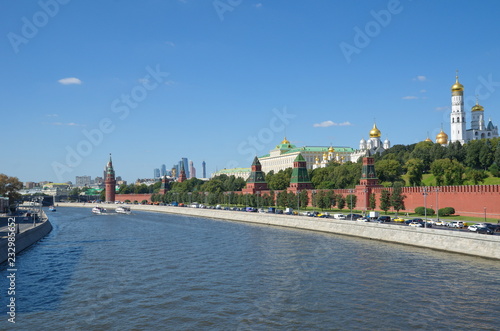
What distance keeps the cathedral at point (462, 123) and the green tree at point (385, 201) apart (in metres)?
53.2

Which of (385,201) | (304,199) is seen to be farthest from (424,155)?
(385,201)

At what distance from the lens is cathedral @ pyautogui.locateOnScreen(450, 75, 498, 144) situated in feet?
333

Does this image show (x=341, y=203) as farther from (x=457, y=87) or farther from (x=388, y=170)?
(x=457, y=87)

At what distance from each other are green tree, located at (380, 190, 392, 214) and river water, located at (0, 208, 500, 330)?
20.9 metres

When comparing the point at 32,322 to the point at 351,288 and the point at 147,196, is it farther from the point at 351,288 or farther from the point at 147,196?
the point at 147,196

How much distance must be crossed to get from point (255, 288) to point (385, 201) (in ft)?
122

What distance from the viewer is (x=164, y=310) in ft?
60.9

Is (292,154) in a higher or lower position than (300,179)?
higher

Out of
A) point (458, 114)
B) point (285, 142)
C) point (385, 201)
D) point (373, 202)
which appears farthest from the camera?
point (285, 142)

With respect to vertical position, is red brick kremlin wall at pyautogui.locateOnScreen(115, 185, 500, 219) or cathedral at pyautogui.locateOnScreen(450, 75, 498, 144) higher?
cathedral at pyautogui.locateOnScreen(450, 75, 498, 144)

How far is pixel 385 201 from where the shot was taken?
55688 millimetres

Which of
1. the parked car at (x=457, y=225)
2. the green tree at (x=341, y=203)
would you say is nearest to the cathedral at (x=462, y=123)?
the green tree at (x=341, y=203)

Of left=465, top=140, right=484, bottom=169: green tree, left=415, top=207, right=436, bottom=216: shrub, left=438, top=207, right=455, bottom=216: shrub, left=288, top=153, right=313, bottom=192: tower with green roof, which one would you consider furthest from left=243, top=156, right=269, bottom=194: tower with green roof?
left=438, top=207, right=455, bottom=216: shrub

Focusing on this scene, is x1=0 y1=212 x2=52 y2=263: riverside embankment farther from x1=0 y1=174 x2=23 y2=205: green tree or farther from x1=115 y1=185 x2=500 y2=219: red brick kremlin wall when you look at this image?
x1=115 y1=185 x2=500 y2=219: red brick kremlin wall
